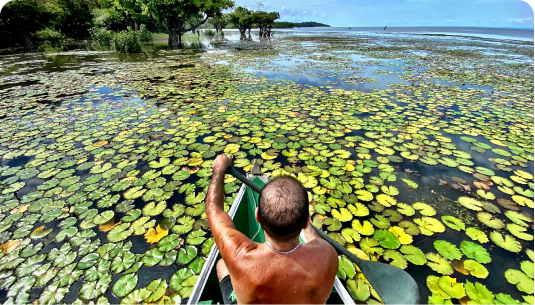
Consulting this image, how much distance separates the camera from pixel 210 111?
5711 millimetres

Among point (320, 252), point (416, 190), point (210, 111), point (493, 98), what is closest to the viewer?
point (320, 252)

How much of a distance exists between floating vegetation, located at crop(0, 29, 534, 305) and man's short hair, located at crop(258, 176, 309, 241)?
149 centimetres

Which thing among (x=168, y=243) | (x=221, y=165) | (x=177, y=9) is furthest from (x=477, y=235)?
(x=177, y=9)

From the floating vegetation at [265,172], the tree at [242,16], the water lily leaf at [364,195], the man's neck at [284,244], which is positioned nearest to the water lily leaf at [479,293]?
the floating vegetation at [265,172]

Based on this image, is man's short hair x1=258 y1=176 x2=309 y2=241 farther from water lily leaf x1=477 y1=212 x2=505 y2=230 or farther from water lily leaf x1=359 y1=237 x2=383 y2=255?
water lily leaf x1=477 y1=212 x2=505 y2=230

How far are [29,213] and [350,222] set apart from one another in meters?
4.11

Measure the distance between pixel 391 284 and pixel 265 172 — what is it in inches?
87.1

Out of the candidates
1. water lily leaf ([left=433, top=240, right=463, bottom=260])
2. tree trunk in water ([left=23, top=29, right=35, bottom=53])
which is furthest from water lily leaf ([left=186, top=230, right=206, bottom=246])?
tree trunk in water ([left=23, top=29, right=35, bottom=53])

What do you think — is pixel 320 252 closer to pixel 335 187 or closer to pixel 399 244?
pixel 399 244

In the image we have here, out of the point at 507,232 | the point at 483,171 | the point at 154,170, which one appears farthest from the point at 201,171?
the point at 483,171

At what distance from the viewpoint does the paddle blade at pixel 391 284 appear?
1.47 meters

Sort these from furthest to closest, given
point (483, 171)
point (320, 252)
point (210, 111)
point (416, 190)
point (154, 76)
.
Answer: point (154, 76) < point (210, 111) < point (483, 171) < point (416, 190) < point (320, 252)

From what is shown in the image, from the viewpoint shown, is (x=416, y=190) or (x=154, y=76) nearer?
(x=416, y=190)

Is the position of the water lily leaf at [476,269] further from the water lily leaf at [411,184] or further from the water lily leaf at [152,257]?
the water lily leaf at [152,257]
